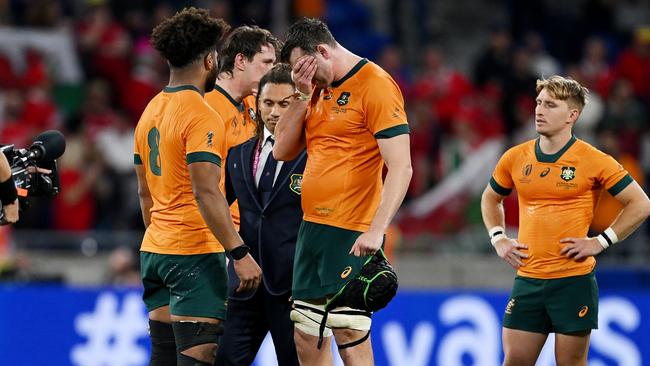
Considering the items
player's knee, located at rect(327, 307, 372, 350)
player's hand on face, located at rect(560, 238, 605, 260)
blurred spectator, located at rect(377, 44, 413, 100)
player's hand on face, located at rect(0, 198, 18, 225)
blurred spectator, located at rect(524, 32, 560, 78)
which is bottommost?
player's knee, located at rect(327, 307, 372, 350)

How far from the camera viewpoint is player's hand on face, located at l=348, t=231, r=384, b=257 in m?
5.93

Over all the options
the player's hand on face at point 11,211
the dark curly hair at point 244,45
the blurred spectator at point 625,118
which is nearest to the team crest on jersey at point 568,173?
the dark curly hair at point 244,45

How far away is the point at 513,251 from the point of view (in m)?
7.32

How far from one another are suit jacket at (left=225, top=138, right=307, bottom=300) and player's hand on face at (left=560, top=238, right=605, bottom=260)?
1552mm

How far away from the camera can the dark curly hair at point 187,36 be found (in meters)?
6.52

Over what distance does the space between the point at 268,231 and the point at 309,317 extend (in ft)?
2.99

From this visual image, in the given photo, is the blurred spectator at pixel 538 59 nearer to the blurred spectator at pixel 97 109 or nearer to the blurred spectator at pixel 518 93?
the blurred spectator at pixel 518 93

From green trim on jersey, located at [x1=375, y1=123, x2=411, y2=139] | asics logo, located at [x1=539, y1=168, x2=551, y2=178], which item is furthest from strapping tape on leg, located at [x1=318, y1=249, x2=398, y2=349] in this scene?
asics logo, located at [x1=539, y1=168, x2=551, y2=178]

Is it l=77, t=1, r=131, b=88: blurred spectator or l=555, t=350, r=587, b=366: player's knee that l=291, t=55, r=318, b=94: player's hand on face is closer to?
l=555, t=350, r=587, b=366: player's knee

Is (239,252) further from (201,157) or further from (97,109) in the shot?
(97,109)

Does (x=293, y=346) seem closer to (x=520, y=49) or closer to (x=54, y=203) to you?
(x=54, y=203)

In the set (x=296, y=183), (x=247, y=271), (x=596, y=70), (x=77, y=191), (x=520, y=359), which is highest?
(x=596, y=70)

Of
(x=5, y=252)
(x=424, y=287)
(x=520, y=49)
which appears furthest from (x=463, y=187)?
(x=5, y=252)

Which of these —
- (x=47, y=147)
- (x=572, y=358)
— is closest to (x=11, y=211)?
(x=47, y=147)
